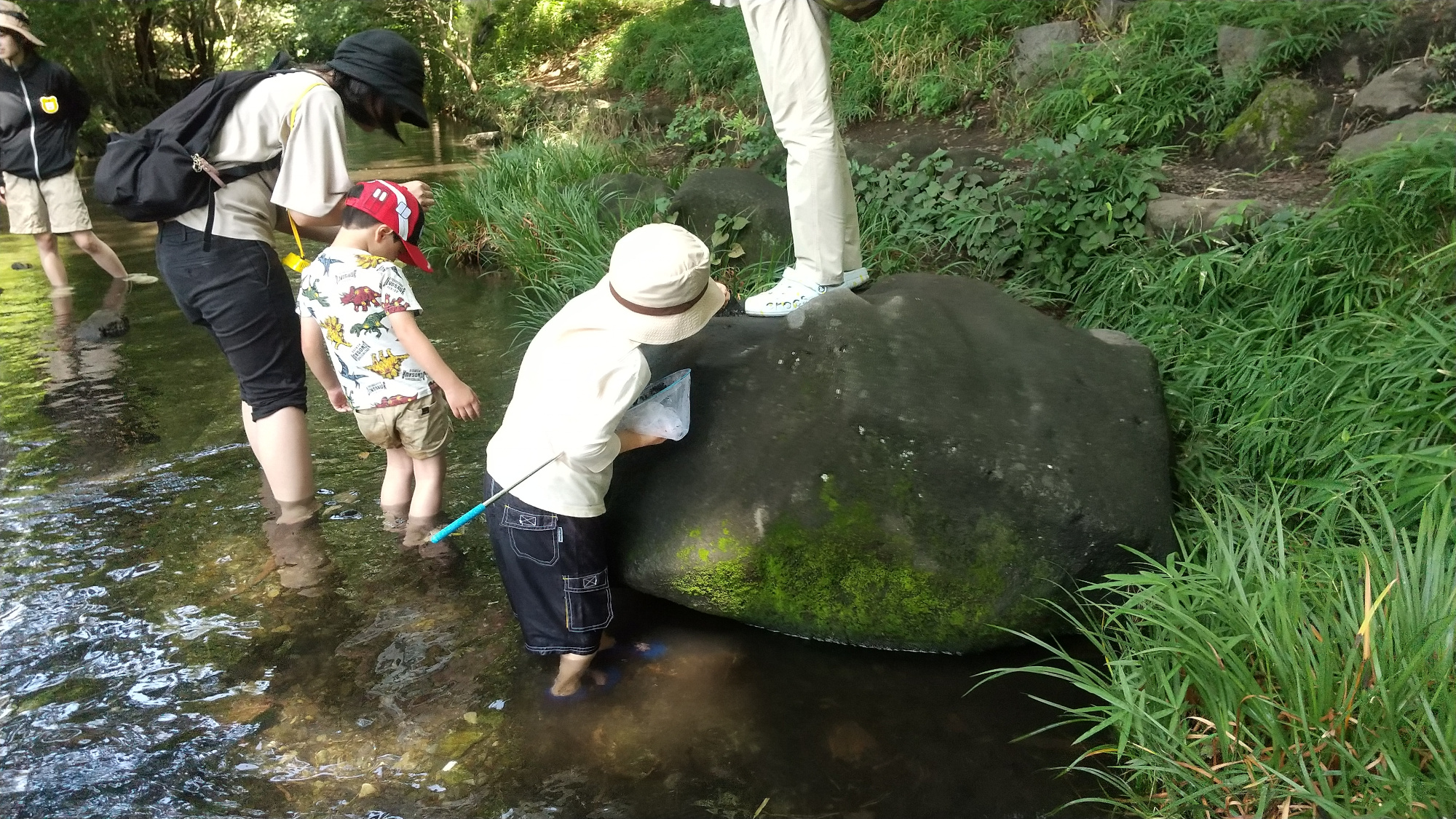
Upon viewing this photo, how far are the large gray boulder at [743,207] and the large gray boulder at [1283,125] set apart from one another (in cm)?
232

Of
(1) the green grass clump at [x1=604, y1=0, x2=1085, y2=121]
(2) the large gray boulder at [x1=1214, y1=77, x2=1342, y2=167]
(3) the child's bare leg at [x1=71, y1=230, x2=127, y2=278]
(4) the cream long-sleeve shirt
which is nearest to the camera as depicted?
(4) the cream long-sleeve shirt

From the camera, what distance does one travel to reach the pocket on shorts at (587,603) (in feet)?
8.59

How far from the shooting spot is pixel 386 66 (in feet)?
9.89

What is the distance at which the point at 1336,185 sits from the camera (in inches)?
156

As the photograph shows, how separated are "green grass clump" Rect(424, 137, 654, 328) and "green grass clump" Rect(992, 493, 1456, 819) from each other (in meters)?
3.61

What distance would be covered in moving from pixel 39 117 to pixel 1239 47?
6846 millimetres

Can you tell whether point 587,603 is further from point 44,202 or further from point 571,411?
point 44,202

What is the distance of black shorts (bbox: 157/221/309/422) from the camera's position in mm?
3080

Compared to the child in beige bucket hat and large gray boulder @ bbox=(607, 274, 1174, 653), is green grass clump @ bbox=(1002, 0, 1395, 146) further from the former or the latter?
the child in beige bucket hat

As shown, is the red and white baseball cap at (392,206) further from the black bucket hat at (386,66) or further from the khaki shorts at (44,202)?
the khaki shorts at (44,202)

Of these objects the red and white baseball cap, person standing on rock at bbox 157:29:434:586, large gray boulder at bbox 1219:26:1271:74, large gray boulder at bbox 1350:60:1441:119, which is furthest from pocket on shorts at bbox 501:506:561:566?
large gray boulder at bbox 1219:26:1271:74

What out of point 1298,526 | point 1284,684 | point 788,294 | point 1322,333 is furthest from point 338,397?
point 1322,333

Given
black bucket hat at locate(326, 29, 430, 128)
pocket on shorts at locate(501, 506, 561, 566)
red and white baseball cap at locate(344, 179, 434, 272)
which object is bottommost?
pocket on shorts at locate(501, 506, 561, 566)

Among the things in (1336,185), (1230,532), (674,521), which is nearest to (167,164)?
(674,521)
